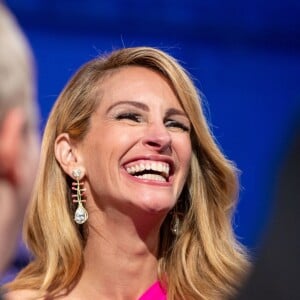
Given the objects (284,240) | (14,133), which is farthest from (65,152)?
(284,240)

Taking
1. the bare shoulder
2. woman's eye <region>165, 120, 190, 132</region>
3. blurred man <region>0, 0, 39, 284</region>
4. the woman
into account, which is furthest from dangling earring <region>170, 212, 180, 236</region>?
blurred man <region>0, 0, 39, 284</region>

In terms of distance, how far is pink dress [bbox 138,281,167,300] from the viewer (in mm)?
2441

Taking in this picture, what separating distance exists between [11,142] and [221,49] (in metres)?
2.67

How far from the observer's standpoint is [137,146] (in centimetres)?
240

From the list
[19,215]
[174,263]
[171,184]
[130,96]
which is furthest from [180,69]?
[19,215]

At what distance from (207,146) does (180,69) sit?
246 mm

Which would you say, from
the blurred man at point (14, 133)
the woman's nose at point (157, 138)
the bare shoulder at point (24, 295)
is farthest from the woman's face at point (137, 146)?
the blurred man at point (14, 133)

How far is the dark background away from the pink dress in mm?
912

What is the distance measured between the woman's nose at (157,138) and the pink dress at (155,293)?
391 millimetres

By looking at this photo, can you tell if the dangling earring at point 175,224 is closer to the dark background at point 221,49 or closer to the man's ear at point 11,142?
the dark background at point 221,49

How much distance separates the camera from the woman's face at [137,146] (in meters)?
2.39

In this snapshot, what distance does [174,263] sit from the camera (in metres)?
2.54

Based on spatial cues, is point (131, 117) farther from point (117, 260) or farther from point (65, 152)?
point (117, 260)

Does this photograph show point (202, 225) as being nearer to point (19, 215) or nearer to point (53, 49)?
point (53, 49)
